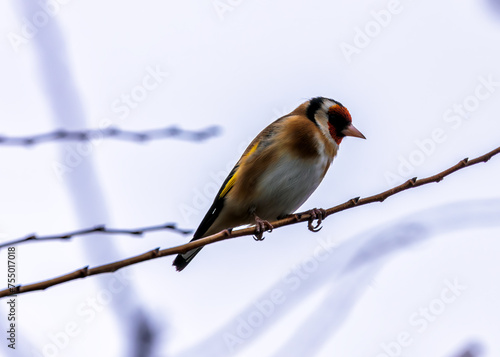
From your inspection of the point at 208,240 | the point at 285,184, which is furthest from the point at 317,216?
the point at 208,240

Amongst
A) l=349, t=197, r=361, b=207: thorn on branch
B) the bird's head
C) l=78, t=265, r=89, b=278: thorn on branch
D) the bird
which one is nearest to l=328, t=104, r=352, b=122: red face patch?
the bird's head

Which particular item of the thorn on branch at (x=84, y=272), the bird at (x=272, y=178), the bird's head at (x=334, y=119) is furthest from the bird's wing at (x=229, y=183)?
the thorn on branch at (x=84, y=272)

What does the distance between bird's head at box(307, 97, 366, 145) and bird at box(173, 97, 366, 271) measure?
5.3 inches

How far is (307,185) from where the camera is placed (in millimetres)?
4836

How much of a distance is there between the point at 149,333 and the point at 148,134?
1062 mm

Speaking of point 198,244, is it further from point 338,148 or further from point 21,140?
point 338,148

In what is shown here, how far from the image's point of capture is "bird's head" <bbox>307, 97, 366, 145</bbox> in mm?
5336

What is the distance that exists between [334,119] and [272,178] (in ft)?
3.24

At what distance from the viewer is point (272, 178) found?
478 centimetres

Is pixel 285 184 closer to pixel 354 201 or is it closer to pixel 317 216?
pixel 317 216

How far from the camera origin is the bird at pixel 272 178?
4785mm

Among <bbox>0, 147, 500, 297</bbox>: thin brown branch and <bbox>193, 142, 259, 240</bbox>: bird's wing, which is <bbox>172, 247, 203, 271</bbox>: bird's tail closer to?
<bbox>193, 142, 259, 240</bbox>: bird's wing

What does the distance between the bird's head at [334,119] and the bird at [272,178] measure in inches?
5.3

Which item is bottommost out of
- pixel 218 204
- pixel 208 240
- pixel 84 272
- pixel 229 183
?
pixel 218 204
